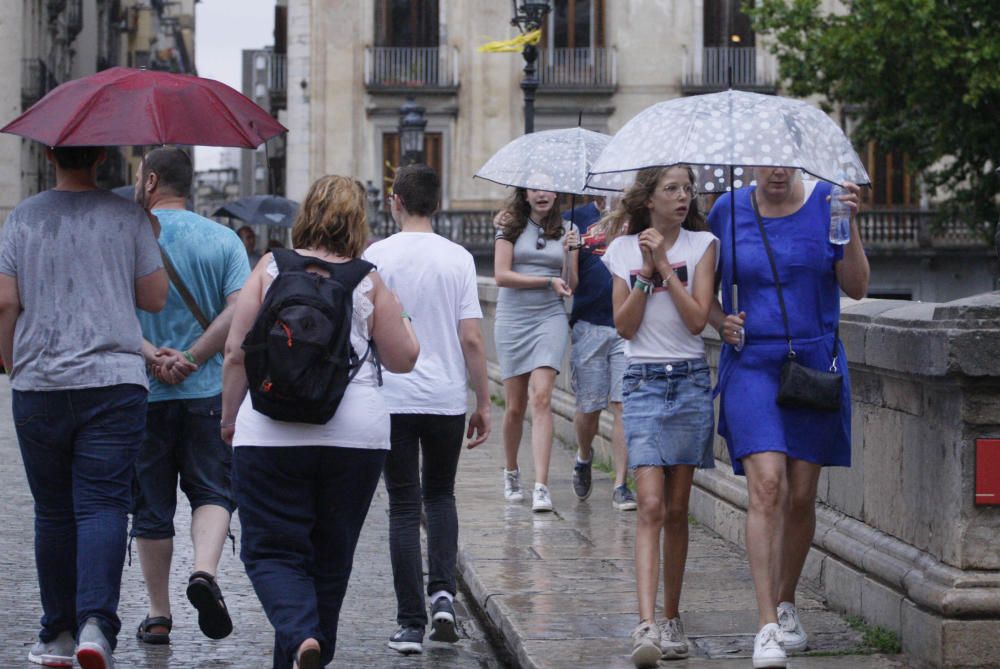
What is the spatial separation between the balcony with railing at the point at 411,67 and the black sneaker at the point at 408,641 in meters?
37.5

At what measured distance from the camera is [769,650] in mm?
5773

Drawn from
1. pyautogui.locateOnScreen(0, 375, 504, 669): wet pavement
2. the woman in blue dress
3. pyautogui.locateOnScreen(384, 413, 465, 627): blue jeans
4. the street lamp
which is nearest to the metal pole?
pyautogui.locateOnScreen(0, 375, 504, 669): wet pavement

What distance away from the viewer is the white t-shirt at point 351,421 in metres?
5.21

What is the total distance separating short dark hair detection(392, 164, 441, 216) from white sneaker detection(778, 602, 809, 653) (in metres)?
2.08

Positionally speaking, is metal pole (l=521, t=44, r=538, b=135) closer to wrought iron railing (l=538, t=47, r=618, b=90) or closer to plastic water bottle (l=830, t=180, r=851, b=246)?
plastic water bottle (l=830, t=180, r=851, b=246)

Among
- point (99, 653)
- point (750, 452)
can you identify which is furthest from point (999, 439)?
point (99, 653)

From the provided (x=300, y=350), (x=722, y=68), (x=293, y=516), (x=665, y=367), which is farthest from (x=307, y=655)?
(x=722, y=68)

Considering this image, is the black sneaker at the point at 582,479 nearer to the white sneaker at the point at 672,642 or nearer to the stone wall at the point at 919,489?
the stone wall at the point at 919,489

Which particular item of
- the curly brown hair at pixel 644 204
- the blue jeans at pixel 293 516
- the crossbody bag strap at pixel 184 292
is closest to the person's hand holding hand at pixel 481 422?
the curly brown hair at pixel 644 204

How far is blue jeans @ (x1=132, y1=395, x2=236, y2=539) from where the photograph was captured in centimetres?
662

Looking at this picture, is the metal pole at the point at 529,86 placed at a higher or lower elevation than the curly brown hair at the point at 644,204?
higher

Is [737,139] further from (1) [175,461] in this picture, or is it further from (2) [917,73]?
(2) [917,73]

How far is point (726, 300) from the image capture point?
6.25 metres

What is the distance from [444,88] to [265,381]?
3884 centimetres
